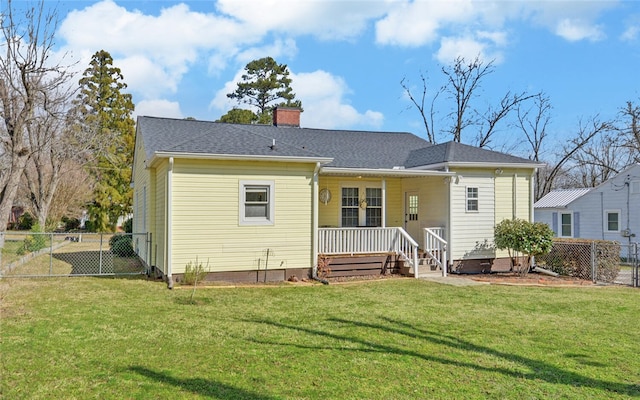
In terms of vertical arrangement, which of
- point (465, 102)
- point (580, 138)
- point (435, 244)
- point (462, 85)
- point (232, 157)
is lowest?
point (435, 244)

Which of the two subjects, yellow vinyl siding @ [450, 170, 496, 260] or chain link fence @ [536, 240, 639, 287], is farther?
yellow vinyl siding @ [450, 170, 496, 260]

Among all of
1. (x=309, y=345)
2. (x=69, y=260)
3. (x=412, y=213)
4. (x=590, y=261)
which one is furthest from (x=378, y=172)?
(x=69, y=260)

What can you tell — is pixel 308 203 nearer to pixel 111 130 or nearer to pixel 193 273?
pixel 193 273

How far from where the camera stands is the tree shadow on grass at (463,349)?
4.68m

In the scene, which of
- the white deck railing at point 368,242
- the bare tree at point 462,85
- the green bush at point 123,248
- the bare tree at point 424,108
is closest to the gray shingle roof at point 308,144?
the white deck railing at point 368,242

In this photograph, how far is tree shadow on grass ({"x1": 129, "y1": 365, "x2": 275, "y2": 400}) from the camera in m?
4.14

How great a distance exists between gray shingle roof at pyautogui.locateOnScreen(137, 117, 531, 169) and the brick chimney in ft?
2.75

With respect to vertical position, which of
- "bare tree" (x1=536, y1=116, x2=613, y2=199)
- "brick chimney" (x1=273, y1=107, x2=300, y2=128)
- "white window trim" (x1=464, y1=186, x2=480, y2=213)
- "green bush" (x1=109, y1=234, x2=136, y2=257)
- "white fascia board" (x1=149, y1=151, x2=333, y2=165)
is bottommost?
"green bush" (x1=109, y1=234, x2=136, y2=257)

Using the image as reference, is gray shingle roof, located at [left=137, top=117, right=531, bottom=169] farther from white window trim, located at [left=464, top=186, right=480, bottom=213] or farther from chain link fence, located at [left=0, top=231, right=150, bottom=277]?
chain link fence, located at [left=0, top=231, right=150, bottom=277]

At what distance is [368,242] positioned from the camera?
12781mm

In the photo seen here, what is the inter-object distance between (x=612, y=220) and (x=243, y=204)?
1842 cm

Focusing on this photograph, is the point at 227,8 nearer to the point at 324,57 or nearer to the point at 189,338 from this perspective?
the point at 324,57

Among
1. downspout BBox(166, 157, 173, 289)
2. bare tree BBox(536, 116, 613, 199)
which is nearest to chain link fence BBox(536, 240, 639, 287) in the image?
downspout BBox(166, 157, 173, 289)

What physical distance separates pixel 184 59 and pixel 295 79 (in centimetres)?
2370
